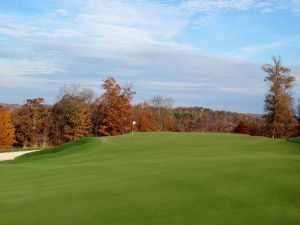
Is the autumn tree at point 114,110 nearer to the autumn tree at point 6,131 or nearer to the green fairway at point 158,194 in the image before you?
the autumn tree at point 6,131

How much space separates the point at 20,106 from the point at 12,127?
468 centimetres

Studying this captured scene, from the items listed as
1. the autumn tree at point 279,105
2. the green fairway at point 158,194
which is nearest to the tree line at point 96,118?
the autumn tree at point 279,105

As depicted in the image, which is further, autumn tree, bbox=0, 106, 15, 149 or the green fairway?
autumn tree, bbox=0, 106, 15, 149

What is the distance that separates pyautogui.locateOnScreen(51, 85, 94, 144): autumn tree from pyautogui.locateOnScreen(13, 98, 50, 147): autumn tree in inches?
49.3

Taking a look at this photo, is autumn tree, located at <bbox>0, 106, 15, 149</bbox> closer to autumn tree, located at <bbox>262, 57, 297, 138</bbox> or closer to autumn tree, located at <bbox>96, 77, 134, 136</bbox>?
autumn tree, located at <bbox>96, 77, 134, 136</bbox>

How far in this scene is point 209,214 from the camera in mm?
8328

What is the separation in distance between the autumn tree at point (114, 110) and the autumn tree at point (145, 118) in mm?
6457

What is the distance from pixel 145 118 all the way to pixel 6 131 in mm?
20278

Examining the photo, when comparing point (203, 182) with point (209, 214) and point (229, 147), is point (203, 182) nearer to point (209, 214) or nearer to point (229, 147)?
point (209, 214)

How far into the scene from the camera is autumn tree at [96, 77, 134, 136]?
5391 centimetres

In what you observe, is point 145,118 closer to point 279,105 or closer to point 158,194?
point 279,105

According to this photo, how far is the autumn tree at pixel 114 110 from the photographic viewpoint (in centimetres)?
5391

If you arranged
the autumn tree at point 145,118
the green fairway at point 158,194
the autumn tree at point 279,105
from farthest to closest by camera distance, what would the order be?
the autumn tree at point 145,118, the autumn tree at point 279,105, the green fairway at point 158,194

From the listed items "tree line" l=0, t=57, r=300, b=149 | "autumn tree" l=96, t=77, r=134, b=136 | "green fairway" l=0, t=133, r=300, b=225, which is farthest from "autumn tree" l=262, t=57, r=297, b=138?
"green fairway" l=0, t=133, r=300, b=225
